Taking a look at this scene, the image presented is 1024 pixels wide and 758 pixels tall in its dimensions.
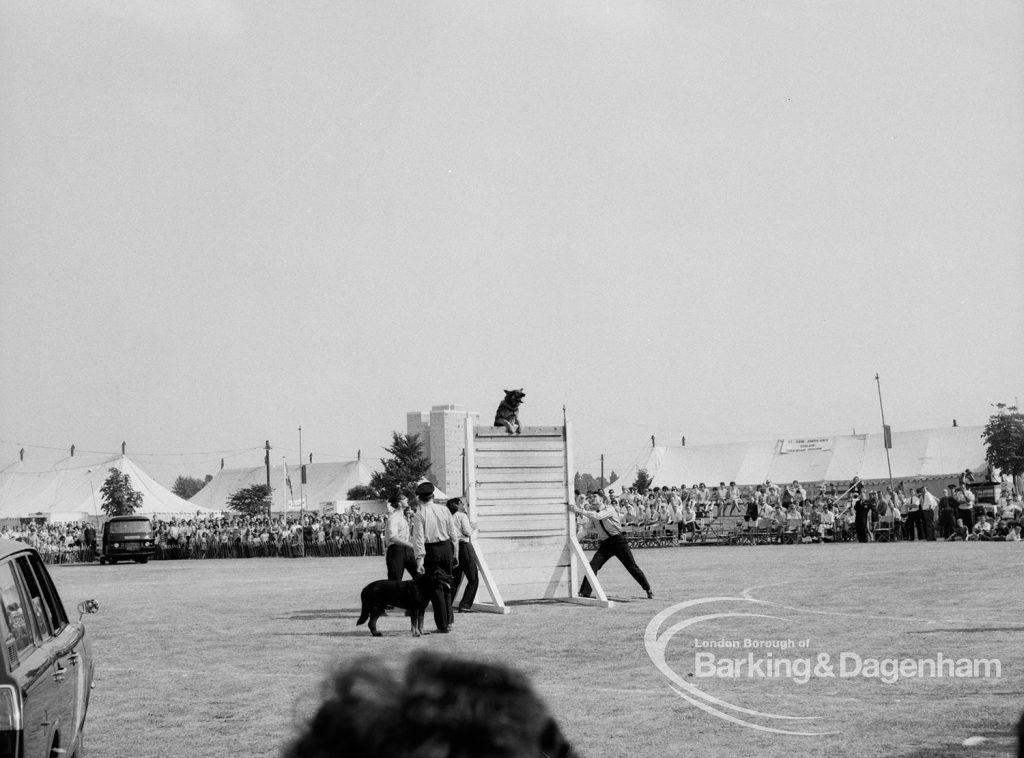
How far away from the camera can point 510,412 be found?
61.6ft

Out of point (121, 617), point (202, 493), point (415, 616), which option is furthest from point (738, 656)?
point (202, 493)

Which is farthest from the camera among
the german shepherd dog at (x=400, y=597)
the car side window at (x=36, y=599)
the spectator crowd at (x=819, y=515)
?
the spectator crowd at (x=819, y=515)

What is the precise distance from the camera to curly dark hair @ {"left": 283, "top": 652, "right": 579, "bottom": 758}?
1.48 metres

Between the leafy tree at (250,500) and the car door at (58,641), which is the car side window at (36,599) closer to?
the car door at (58,641)

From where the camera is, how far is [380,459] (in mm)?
103875

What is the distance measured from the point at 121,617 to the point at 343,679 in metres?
18.6

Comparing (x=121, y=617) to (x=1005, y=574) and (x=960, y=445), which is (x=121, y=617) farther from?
(x=960, y=445)

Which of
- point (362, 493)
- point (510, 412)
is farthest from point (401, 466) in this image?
point (510, 412)

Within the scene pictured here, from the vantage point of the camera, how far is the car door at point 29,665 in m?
5.39

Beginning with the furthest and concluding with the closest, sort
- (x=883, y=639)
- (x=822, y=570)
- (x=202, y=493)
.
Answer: (x=202, y=493), (x=822, y=570), (x=883, y=639)

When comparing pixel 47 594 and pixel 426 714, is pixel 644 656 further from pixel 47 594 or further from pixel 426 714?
pixel 426 714

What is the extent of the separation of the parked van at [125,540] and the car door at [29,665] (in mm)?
42666

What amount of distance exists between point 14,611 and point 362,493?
98.0 meters

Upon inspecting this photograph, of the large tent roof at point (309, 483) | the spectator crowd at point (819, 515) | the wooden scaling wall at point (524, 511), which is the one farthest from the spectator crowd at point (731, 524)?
the large tent roof at point (309, 483)
